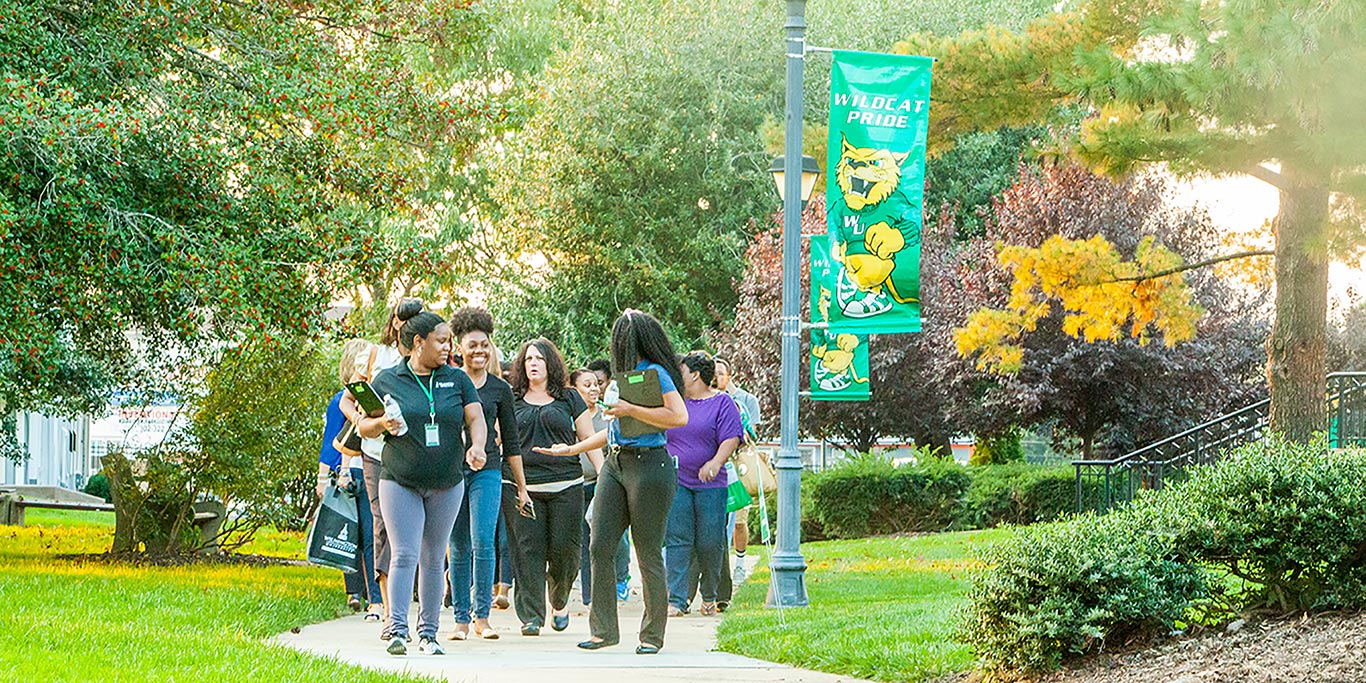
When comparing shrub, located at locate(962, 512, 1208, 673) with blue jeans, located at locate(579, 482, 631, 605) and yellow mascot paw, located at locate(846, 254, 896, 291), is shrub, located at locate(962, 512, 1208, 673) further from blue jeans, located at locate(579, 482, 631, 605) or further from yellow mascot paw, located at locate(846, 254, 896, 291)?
yellow mascot paw, located at locate(846, 254, 896, 291)

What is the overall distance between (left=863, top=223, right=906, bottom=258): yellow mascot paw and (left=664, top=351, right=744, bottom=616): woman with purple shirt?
1657 mm

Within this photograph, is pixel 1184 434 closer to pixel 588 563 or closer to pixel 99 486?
pixel 588 563

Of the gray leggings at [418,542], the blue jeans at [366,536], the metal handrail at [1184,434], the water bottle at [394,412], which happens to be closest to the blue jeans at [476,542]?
the gray leggings at [418,542]

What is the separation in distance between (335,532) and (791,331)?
371 cm

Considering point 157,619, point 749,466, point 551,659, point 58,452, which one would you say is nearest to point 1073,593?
point 551,659

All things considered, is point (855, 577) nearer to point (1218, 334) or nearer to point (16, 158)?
point (16, 158)

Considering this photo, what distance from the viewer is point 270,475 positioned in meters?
14.1

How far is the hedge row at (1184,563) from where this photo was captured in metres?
7.00

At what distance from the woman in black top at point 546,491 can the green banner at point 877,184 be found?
297 cm

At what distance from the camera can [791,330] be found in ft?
38.5

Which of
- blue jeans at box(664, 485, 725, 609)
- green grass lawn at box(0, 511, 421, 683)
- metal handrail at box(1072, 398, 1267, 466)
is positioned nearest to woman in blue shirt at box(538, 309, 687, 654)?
green grass lawn at box(0, 511, 421, 683)

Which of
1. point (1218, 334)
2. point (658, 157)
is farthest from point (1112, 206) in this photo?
point (658, 157)

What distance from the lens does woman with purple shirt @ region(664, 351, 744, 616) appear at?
1070 cm

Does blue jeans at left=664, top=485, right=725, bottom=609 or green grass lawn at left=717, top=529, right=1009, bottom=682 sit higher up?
blue jeans at left=664, top=485, right=725, bottom=609
